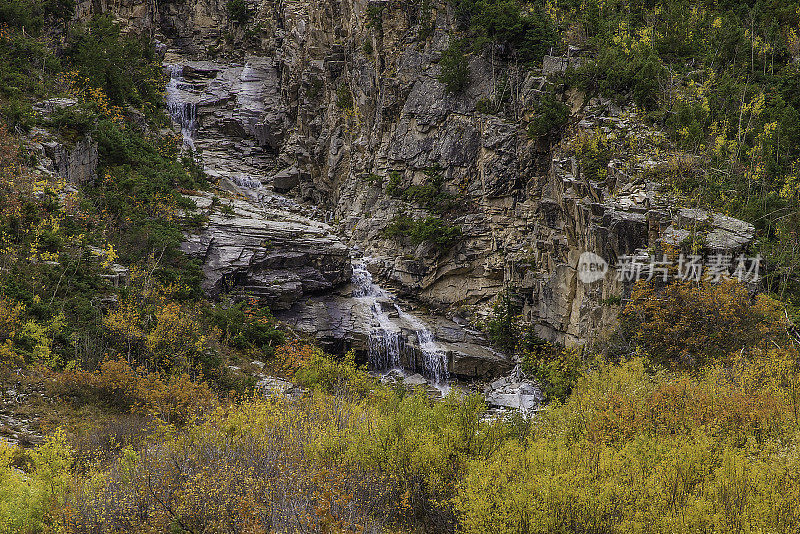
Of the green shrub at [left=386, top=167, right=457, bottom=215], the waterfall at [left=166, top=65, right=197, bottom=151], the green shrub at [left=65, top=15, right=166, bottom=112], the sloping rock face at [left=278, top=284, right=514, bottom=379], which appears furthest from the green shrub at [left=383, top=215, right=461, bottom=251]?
the waterfall at [left=166, top=65, right=197, bottom=151]

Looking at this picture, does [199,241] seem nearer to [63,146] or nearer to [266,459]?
[63,146]

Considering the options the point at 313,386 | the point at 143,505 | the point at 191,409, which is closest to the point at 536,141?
the point at 313,386

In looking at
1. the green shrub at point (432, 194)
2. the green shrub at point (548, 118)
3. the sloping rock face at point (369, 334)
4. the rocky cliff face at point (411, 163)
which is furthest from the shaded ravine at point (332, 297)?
the green shrub at point (548, 118)

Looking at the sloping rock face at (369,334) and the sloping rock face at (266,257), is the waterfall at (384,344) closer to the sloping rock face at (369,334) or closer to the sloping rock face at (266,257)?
the sloping rock face at (369,334)

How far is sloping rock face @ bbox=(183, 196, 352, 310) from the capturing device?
3816cm

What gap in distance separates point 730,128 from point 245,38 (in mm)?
58641

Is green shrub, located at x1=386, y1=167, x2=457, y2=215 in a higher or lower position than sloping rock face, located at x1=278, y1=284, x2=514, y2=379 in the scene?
higher

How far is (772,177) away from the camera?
1243 inches

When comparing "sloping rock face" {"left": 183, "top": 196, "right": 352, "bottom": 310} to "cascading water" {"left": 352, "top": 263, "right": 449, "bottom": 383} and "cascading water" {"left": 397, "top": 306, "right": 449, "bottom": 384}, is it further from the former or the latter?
"cascading water" {"left": 397, "top": 306, "right": 449, "bottom": 384}
